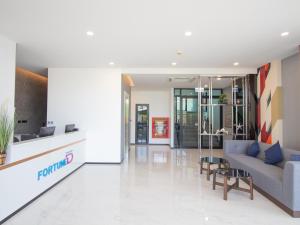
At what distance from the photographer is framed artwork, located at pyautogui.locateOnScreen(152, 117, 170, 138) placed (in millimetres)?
11211

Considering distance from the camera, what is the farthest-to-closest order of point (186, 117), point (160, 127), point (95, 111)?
1. point (160, 127)
2. point (186, 117)
3. point (95, 111)

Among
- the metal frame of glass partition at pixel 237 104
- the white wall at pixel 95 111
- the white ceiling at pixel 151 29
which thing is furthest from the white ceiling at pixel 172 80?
the white ceiling at pixel 151 29

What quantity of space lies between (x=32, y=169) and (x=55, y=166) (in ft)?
2.84

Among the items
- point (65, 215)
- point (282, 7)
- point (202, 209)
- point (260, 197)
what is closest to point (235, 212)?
point (202, 209)

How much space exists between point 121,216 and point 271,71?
538 cm

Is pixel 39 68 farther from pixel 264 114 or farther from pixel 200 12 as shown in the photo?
pixel 264 114

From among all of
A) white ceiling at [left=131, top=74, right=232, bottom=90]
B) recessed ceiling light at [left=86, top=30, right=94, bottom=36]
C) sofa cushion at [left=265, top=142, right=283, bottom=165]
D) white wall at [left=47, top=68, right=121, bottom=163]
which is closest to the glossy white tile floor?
sofa cushion at [left=265, top=142, right=283, bottom=165]

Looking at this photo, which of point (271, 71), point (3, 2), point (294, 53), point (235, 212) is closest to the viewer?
point (3, 2)

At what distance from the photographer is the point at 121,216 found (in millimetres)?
3143

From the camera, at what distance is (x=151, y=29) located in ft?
11.9

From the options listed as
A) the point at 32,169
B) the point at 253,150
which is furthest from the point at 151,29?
the point at 253,150

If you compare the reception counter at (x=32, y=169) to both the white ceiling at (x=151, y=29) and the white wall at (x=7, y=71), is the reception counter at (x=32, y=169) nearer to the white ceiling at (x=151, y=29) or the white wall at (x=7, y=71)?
the white wall at (x=7, y=71)

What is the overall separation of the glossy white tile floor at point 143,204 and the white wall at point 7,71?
209 cm

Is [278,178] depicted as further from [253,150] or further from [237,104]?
[237,104]
